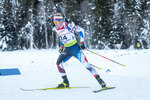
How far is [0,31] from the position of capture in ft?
112

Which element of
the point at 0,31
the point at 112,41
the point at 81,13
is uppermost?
the point at 81,13

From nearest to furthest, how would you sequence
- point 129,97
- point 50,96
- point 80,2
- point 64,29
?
point 129,97
point 50,96
point 64,29
point 80,2

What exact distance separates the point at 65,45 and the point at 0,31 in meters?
31.0

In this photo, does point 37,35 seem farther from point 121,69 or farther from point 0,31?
point 121,69

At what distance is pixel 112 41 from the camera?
34.9 meters

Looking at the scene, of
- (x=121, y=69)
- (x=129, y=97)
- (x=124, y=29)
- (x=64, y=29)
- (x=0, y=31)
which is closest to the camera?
(x=129, y=97)

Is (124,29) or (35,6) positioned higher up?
(35,6)

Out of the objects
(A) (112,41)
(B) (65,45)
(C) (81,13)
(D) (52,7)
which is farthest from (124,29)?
(B) (65,45)

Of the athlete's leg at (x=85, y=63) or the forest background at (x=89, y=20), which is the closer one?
the athlete's leg at (x=85, y=63)

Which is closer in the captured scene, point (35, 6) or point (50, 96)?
point (50, 96)

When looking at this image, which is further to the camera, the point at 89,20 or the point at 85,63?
the point at 89,20

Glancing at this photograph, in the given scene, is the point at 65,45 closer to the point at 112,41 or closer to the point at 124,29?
the point at 112,41

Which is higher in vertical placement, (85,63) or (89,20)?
(89,20)

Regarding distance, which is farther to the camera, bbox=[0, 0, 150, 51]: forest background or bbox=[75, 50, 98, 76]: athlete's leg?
bbox=[0, 0, 150, 51]: forest background
